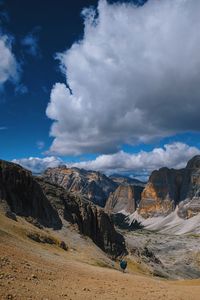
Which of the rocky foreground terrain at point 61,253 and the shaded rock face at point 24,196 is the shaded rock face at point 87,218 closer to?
the rocky foreground terrain at point 61,253

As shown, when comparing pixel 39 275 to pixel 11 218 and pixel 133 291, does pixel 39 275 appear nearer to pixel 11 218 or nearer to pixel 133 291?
pixel 133 291

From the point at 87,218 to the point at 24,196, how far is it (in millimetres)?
25607

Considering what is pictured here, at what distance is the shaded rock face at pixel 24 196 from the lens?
82.4m

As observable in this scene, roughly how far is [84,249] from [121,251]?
35882 millimetres

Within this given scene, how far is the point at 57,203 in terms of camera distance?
10294 centimetres

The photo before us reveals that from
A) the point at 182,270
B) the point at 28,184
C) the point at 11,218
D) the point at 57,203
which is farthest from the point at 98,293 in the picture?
the point at 182,270

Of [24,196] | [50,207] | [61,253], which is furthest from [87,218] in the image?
[61,253]

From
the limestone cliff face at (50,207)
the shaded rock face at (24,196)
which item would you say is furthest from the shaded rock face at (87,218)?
the shaded rock face at (24,196)

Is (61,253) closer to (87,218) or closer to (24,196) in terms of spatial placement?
(24,196)

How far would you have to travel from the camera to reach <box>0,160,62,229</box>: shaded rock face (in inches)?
3243

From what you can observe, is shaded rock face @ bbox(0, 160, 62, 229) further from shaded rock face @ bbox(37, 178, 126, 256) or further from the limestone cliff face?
shaded rock face @ bbox(37, 178, 126, 256)

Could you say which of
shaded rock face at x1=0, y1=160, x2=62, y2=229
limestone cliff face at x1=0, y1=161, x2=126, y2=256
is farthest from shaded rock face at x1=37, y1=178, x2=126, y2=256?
shaded rock face at x1=0, y1=160, x2=62, y2=229

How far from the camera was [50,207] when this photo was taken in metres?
93.0

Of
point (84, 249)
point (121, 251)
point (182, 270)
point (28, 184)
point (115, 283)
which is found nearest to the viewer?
point (115, 283)
